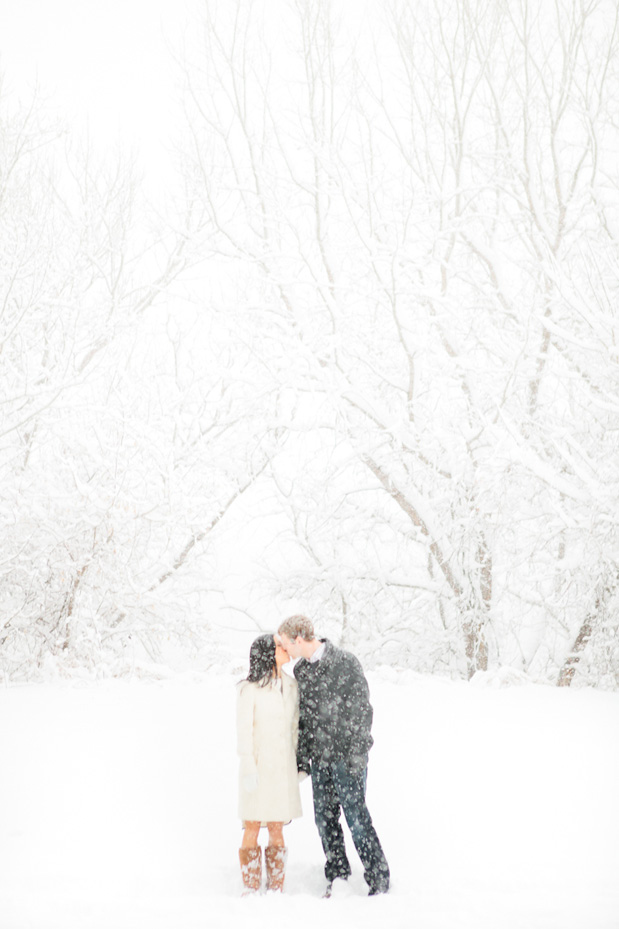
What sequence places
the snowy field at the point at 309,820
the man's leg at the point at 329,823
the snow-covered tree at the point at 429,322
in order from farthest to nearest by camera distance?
the snow-covered tree at the point at 429,322 < the man's leg at the point at 329,823 < the snowy field at the point at 309,820

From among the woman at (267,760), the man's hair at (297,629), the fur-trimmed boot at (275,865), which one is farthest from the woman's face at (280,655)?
the fur-trimmed boot at (275,865)

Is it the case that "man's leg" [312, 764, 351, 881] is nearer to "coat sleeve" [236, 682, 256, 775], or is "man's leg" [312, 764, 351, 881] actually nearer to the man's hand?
the man's hand

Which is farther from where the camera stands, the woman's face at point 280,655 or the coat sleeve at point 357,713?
the woman's face at point 280,655

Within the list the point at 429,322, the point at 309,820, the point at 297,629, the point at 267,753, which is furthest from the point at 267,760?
the point at 429,322

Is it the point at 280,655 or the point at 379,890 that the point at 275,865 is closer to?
the point at 379,890

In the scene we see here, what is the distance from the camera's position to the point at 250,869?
11.0 ft

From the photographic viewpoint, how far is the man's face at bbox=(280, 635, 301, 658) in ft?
11.4

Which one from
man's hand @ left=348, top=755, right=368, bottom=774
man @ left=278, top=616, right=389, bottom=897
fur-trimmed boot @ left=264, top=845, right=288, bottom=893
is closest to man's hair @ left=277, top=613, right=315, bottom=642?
man @ left=278, top=616, right=389, bottom=897

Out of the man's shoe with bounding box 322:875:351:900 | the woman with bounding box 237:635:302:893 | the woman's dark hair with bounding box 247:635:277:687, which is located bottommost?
the man's shoe with bounding box 322:875:351:900

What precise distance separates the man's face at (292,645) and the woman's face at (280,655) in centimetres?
4

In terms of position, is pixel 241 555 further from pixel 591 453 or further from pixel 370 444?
pixel 591 453

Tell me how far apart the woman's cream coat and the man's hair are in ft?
0.82

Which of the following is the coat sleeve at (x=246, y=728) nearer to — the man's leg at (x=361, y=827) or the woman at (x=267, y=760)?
the woman at (x=267, y=760)

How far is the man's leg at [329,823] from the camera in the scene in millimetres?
3441
